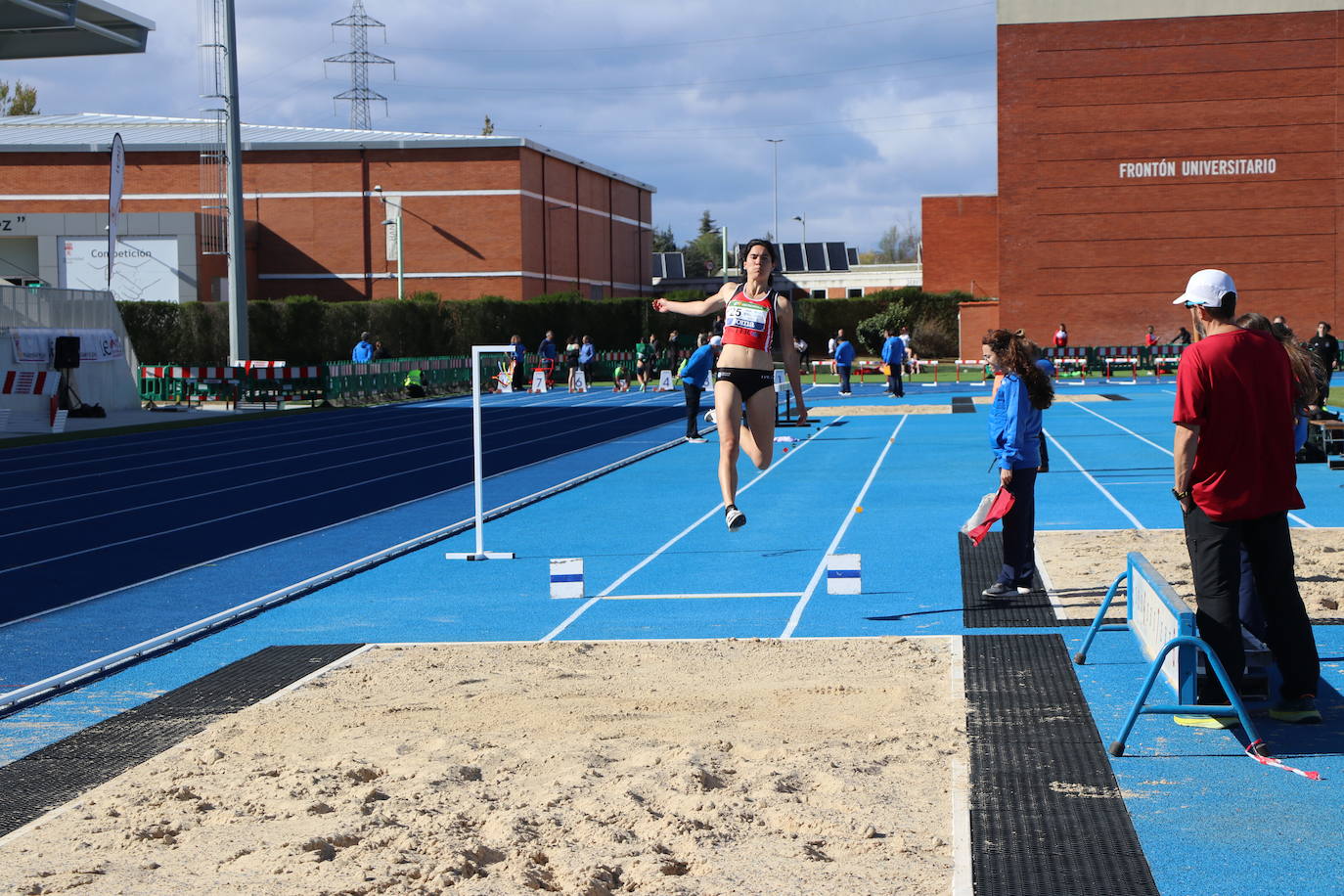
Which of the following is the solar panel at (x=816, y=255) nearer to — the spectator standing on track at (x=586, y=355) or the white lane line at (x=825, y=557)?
the spectator standing on track at (x=586, y=355)

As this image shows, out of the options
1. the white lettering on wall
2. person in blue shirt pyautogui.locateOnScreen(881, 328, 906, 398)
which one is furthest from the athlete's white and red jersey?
the white lettering on wall

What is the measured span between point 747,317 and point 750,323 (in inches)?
1.7

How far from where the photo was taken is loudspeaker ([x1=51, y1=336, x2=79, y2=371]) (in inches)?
1232

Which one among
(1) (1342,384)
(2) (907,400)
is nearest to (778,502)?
(2) (907,400)

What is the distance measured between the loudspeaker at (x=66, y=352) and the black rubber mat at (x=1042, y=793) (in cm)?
2727

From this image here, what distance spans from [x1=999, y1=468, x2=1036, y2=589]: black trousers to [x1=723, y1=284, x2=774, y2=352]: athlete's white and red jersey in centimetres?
243

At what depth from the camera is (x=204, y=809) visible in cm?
583

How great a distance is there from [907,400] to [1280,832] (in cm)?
3443

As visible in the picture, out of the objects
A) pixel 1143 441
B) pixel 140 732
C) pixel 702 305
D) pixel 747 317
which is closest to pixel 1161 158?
pixel 1143 441

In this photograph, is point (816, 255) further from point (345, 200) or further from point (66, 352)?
point (66, 352)

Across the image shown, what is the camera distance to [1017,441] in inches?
407

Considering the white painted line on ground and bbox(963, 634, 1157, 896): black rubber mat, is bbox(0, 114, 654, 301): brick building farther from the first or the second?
bbox(963, 634, 1157, 896): black rubber mat

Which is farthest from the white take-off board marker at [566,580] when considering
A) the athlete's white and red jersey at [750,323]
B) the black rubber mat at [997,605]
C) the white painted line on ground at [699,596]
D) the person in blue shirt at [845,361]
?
the person in blue shirt at [845,361]

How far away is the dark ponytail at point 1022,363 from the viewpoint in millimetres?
10109
